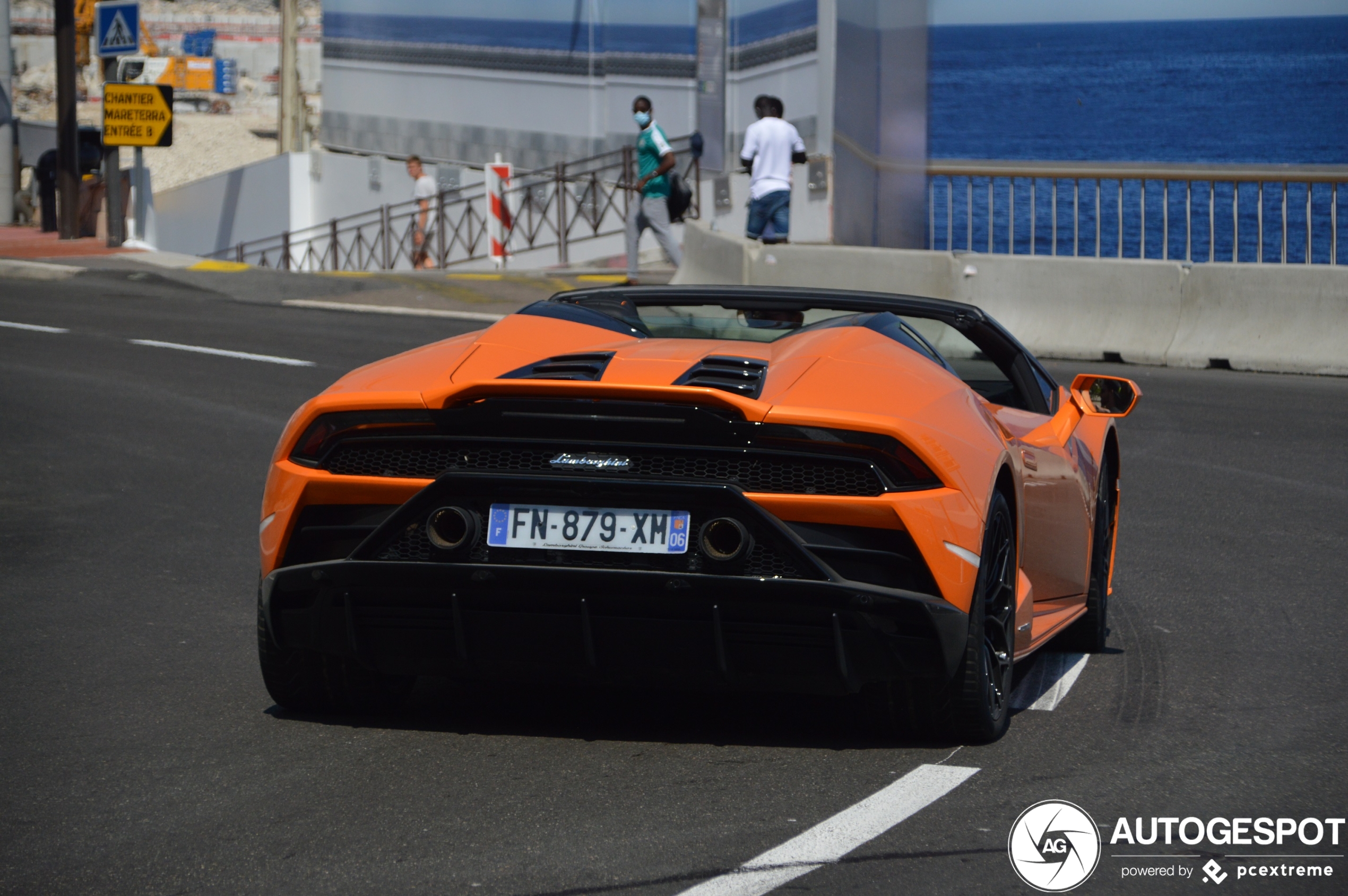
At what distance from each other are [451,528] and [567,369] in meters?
0.47

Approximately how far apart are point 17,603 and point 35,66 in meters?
79.7

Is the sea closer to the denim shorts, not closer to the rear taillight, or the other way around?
the denim shorts

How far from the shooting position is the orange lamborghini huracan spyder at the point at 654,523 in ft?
12.9

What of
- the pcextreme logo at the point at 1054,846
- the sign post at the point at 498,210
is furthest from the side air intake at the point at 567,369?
the sign post at the point at 498,210

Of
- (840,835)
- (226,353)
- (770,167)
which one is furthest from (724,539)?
(770,167)

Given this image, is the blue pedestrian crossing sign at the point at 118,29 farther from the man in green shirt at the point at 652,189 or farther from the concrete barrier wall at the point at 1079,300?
the concrete barrier wall at the point at 1079,300

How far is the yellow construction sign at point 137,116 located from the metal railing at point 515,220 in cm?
319

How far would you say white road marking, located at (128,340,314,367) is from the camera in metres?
13.5

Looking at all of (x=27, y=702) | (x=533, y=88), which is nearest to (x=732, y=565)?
(x=27, y=702)

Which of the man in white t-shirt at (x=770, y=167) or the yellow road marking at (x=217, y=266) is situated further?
the yellow road marking at (x=217, y=266)

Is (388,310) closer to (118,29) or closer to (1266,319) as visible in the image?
(118,29)

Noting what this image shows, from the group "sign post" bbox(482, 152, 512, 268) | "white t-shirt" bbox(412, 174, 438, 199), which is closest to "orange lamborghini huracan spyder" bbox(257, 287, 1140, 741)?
"sign post" bbox(482, 152, 512, 268)

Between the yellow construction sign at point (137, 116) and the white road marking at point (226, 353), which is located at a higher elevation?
the yellow construction sign at point (137, 116)

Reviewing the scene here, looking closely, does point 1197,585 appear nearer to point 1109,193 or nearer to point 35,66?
point 35,66
